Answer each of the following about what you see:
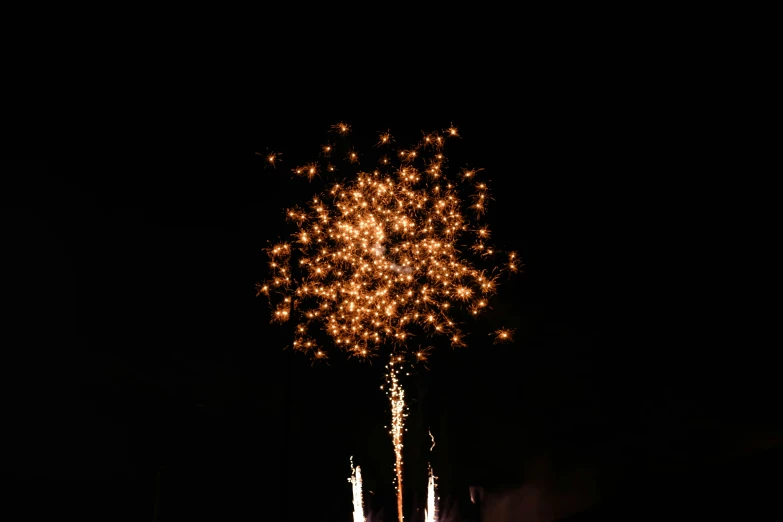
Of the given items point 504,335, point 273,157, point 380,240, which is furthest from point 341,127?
point 504,335

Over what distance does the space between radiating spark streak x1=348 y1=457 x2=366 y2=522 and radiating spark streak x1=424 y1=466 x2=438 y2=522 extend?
30.8 inches

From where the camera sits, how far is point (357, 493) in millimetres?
7043

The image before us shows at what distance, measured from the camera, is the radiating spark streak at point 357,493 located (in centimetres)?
692

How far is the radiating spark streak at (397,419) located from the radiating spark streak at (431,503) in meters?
0.31

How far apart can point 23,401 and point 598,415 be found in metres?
6.49

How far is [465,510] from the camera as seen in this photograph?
258 inches

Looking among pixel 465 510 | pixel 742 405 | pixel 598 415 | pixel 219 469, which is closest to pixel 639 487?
pixel 598 415

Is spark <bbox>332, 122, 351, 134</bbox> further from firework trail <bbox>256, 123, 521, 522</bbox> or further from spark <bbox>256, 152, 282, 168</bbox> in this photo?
spark <bbox>256, 152, 282, 168</bbox>

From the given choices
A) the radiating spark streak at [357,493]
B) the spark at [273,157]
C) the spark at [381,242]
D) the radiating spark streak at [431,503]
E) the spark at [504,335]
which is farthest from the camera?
the radiating spark streak at [357,493]

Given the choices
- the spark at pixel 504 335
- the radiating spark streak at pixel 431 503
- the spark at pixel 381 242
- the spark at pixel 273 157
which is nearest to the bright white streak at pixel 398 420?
the radiating spark streak at pixel 431 503

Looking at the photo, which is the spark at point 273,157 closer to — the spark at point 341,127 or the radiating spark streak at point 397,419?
the spark at point 341,127

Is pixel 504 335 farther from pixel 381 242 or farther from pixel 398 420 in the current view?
pixel 381 242

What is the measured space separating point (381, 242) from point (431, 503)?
120 inches

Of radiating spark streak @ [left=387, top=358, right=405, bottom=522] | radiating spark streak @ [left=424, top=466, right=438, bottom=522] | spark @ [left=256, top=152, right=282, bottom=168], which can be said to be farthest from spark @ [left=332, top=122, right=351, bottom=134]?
radiating spark streak @ [left=424, top=466, right=438, bottom=522]
